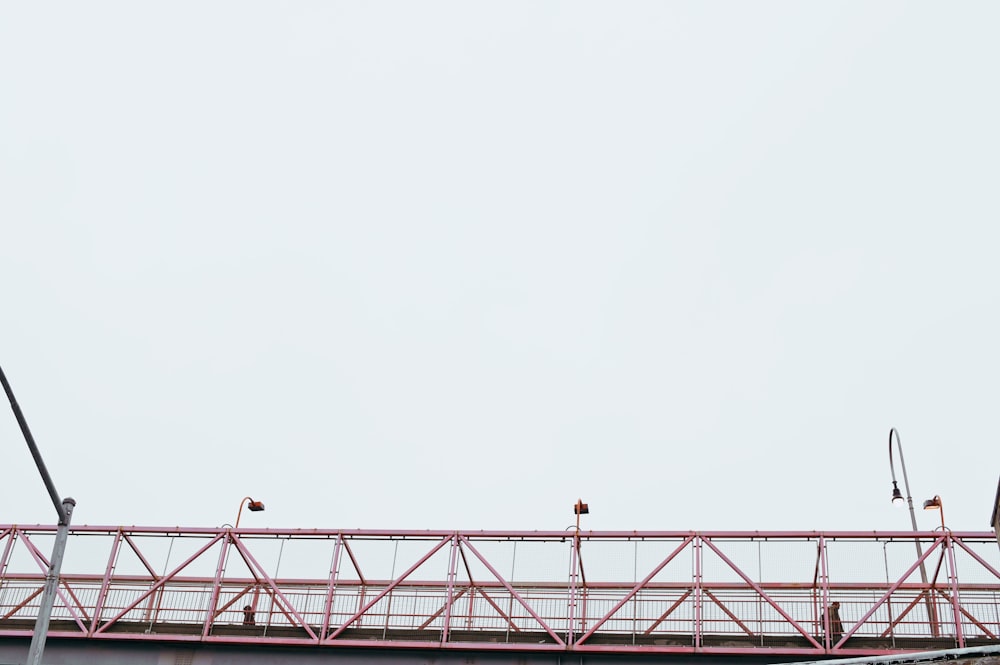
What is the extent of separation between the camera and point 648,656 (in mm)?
24422

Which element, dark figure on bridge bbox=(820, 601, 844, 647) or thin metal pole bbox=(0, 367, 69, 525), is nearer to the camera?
thin metal pole bbox=(0, 367, 69, 525)

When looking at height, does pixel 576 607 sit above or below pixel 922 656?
above

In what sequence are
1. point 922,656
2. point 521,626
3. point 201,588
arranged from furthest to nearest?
point 201,588 → point 521,626 → point 922,656

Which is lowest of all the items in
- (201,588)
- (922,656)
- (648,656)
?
(922,656)

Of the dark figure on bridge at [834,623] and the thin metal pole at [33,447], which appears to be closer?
the thin metal pole at [33,447]

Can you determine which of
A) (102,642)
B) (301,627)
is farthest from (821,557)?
(102,642)

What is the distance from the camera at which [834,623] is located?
24.7 metres

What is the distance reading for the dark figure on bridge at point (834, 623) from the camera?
24.4 meters

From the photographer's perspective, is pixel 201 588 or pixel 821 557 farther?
pixel 201 588

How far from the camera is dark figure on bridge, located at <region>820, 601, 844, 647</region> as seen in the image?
2444cm

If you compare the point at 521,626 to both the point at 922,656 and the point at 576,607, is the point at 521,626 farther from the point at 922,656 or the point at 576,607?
the point at 922,656

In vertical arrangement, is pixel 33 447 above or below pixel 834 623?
above

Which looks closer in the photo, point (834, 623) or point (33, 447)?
point (33, 447)

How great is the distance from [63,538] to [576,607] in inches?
497
